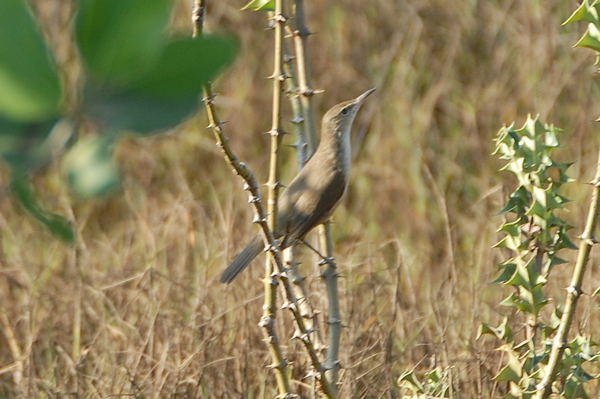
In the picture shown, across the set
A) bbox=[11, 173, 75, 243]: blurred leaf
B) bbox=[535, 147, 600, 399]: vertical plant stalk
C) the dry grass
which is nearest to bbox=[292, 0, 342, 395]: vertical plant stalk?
the dry grass

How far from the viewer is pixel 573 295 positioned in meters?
2.20

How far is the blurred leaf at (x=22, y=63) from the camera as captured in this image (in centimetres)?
65

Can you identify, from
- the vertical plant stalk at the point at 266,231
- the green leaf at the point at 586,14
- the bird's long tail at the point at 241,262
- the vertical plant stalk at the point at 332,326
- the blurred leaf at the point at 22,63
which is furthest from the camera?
the bird's long tail at the point at 241,262

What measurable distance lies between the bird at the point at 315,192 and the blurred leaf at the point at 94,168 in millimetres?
2335

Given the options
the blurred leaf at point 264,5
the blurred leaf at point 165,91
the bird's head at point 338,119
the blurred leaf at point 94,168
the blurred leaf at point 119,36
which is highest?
the blurred leaf at point 264,5

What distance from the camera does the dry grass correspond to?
3213 millimetres

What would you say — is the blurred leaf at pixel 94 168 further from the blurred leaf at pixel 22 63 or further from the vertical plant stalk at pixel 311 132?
the vertical plant stalk at pixel 311 132

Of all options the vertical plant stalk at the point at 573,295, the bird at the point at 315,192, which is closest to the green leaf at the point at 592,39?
the vertical plant stalk at the point at 573,295

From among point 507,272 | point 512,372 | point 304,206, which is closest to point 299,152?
point 304,206

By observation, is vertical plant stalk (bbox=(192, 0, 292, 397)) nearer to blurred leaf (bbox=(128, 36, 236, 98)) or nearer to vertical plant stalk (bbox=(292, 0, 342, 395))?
vertical plant stalk (bbox=(292, 0, 342, 395))

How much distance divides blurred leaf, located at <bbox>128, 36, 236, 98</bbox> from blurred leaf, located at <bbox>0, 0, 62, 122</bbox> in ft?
0.29

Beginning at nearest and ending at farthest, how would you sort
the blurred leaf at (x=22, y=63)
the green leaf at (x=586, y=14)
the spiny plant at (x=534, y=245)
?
the blurred leaf at (x=22, y=63)
the green leaf at (x=586, y=14)
the spiny plant at (x=534, y=245)

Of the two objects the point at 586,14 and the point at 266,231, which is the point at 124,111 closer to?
the point at 266,231

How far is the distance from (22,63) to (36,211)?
15 cm
